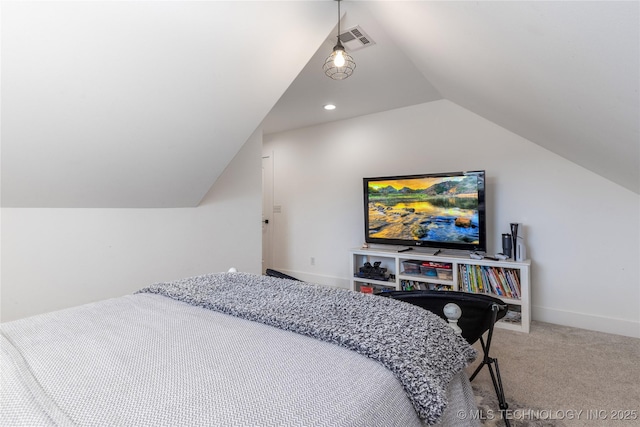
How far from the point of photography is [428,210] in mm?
3490

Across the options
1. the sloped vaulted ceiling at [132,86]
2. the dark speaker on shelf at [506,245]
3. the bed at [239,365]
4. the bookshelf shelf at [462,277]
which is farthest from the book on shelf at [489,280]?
the sloped vaulted ceiling at [132,86]

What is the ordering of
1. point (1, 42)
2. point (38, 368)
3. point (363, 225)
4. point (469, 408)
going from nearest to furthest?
point (38, 368), point (469, 408), point (1, 42), point (363, 225)

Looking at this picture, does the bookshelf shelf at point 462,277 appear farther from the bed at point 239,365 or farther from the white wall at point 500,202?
the bed at point 239,365

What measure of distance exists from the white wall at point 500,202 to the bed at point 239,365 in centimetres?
250

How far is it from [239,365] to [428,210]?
3019 millimetres

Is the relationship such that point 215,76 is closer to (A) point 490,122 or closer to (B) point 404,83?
(B) point 404,83

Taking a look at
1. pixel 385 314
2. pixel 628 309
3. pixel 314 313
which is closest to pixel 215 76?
pixel 314 313

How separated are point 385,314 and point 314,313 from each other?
0.86 feet

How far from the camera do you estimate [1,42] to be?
1.30 m

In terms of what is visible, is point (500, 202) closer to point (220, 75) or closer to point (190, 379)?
point (220, 75)

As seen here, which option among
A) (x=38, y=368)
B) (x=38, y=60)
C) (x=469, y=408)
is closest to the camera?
(x=38, y=368)

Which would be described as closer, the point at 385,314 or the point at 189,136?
the point at 385,314

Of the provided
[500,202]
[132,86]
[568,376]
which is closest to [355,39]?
[132,86]

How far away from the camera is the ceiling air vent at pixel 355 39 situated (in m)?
2.22
